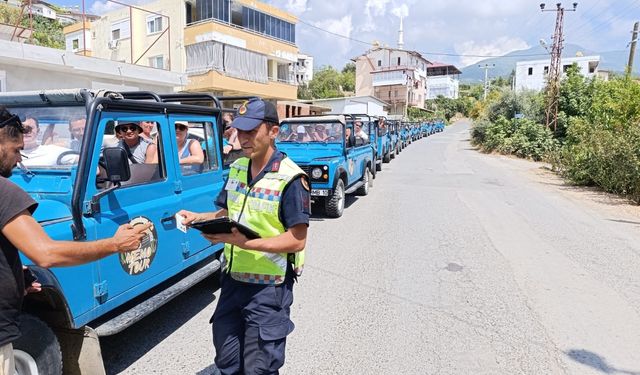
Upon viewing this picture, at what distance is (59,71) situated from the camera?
51.4ft

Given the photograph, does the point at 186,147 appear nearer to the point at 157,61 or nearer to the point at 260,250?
the point at 260,250

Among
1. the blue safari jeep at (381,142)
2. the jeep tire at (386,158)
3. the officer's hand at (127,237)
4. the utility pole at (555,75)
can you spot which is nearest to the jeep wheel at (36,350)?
the officer's hand at (127,237)

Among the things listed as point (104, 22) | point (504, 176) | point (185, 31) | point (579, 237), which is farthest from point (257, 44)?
point (579, 237)

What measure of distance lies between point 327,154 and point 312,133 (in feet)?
2.74

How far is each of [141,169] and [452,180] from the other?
41.1 feet

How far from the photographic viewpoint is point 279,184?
2.29 meters

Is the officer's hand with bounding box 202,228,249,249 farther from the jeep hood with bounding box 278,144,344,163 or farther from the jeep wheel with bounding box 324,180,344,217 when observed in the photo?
the jeep hood with bounding box 278,144,344,163

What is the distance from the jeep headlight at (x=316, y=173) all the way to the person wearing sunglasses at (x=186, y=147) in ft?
14.1

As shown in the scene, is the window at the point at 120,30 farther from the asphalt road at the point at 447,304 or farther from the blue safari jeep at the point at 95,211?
the blue safari jeep at the point at 95,211

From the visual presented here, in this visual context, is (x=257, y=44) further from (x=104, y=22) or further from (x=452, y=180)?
(x=452, y=180)

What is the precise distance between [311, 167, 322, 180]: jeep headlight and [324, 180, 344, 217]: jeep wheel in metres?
0.42

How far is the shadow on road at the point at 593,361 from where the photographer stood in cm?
353

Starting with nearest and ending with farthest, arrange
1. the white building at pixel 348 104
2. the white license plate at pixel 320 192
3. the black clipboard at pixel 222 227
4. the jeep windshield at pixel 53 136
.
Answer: the black clipboard at pixel 222 227 → the jeep windshield at pixel 53 136 → the white license plate at pixel 320 192 → the white building at pixel 348 104

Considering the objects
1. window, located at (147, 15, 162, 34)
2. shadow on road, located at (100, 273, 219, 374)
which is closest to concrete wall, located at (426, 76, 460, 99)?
window, located at (147, 15, 162, 34)
